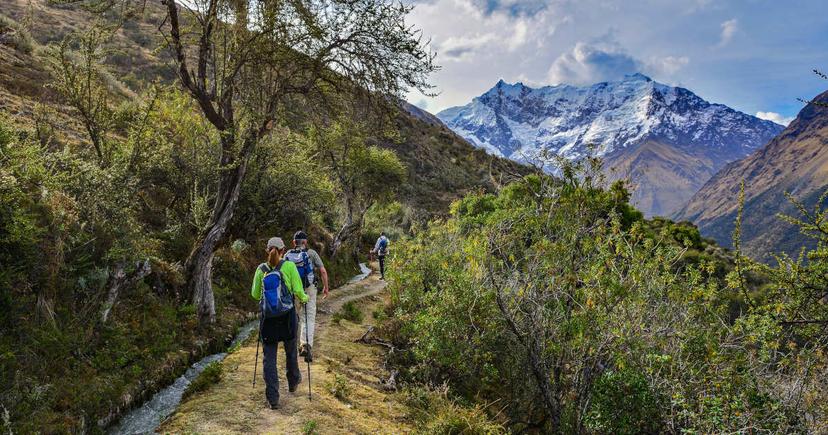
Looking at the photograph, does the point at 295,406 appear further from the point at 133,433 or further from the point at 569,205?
the point at 569,205

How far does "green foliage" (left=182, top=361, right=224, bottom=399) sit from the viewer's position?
25.6 ft

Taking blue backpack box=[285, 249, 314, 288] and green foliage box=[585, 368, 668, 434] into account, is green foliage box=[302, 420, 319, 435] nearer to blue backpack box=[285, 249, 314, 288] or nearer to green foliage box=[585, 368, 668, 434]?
blue backpack box=[285, 249, 314, 288]

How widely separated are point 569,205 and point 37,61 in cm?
2674

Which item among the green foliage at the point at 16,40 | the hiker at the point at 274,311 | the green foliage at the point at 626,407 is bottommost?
the green foliage at the point at 626,407

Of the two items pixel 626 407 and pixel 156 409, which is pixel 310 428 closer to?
pixel 156 409

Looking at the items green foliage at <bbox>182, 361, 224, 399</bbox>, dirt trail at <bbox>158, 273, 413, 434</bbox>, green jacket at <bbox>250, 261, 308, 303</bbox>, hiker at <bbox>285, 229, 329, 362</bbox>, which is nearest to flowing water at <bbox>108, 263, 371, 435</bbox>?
green foliage at <bbox>182, 361, 224, 399</bbox>

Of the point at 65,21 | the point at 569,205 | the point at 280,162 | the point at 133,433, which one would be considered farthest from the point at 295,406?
the point at 65,21

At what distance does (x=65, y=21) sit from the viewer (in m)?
42.6

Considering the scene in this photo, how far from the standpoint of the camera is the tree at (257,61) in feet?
35.2

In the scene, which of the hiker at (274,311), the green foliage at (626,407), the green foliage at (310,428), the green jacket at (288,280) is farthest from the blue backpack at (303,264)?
the green foliage at (626,407)

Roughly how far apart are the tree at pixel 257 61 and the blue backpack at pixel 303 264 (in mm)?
3170

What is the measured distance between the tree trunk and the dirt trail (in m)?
1.43

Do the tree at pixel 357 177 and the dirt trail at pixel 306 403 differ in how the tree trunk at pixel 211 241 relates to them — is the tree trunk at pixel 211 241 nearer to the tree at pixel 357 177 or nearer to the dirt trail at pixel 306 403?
the dirt trail at pixel 306 403

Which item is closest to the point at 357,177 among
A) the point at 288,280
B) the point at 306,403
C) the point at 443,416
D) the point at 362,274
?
the point at 362,274
